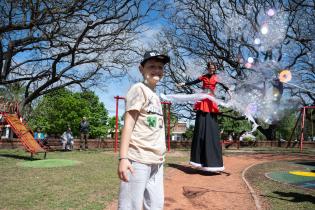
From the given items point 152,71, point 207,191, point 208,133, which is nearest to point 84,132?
point 208,133

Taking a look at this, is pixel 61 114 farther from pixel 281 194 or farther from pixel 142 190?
pixel 142 190

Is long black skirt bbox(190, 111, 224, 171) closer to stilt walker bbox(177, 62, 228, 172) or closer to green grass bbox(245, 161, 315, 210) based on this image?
stilt walker bbox(177, 62, 228, 172)

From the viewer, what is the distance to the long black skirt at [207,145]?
Answer: 28.3ft

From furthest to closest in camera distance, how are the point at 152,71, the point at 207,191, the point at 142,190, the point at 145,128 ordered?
the point at 207,191 < the point at 152,71 < the point at 145,128 < the point at 142,190

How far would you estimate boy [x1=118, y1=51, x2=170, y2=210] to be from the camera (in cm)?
288

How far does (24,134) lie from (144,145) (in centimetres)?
1095

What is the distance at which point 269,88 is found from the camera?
9.38 m

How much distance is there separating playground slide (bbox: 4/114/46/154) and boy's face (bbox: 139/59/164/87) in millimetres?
9943

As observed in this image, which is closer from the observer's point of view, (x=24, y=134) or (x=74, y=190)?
(x=74, y=190)

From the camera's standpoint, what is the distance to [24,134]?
12.6 m

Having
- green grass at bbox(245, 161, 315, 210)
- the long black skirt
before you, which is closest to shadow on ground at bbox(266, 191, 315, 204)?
green grass at bbox(245, 161, 315, 210)

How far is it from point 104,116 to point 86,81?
46.4 metres

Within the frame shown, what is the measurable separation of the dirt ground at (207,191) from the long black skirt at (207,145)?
0.32 metres

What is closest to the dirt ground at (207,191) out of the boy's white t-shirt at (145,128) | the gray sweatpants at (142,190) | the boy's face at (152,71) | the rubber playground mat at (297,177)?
the rubber playground mat at (297,177)
